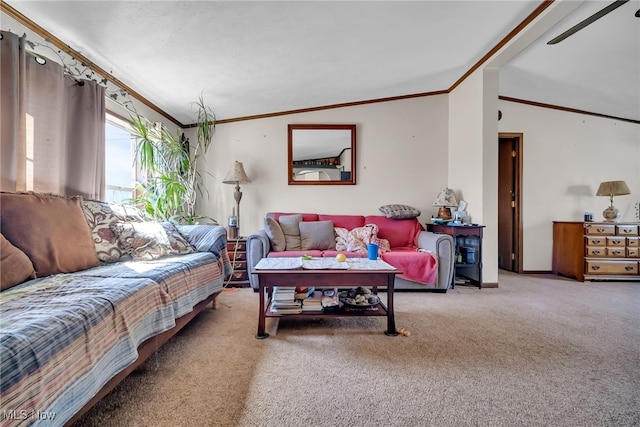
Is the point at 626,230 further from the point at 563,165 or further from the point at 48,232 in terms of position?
the point at 48,232

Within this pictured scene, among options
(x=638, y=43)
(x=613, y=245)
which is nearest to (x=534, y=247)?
(x=613, y=245)

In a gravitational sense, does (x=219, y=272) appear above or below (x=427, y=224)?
below

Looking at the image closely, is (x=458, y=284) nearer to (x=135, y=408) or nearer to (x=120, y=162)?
(x=135, y=408)

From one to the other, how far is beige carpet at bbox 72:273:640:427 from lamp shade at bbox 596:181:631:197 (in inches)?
82.0

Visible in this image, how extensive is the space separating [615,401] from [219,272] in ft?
8.17

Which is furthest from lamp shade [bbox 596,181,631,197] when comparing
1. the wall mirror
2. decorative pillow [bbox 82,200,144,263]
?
decorative pillow [bbox 82,200,144,263]

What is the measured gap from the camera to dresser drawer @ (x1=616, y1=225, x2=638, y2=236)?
3.55 m

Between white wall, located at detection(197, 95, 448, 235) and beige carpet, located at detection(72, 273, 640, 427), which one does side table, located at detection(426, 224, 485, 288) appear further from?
beige carpet, located at detection(72, 273, 640, 427)

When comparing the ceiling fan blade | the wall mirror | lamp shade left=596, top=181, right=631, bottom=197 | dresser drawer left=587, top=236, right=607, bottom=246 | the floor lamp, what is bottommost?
dresser drawer left=587, top=236, right=607, bottom=246

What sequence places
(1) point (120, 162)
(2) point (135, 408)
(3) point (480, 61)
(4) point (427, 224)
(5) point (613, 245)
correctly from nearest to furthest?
(2) point (135, 408), (1) point (120, 162), (3) point (480, 61), (5) point (613, 245), (4) point (427, 224)

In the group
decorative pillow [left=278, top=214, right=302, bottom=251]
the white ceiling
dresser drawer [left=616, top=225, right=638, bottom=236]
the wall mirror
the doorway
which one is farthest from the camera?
the doorway

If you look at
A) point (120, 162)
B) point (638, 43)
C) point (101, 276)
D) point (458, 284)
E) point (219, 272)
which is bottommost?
point (458, 284)

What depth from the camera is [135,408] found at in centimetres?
122

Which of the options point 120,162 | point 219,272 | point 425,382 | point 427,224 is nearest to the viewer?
point 425,382
